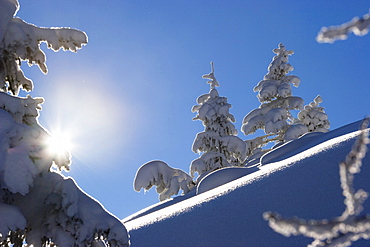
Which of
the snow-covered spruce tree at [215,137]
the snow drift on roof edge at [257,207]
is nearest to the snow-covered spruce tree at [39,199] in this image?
the snow drift on roof edge at [257,207]

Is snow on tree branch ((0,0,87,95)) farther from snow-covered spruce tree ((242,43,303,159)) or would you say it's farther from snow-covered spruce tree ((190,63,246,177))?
snow-covered spruce tree ((242,43,303,159))

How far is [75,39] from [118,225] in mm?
3244

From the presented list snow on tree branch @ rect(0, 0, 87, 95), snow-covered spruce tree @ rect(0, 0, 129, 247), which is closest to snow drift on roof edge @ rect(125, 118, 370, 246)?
snow-covered spruce tree @ rect(0, 0, 129, 247)

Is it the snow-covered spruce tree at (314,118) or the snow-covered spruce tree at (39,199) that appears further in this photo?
the snow-covered spruce tree at (314,118)

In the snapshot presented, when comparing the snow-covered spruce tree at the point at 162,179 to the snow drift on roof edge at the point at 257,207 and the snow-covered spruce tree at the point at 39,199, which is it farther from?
the snow-covered spruce tree at the point at 39,199

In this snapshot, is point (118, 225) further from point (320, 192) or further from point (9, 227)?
point (320, 192)

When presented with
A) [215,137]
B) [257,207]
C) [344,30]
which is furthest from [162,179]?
[344,30]

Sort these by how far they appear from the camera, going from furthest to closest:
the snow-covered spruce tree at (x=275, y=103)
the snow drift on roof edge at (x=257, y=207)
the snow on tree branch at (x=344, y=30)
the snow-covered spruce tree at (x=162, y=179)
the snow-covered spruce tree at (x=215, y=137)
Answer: the snow-covered spruce tree at (x=275, y=103)
the snow-covered spruce tree at (x=215, y=137)
the snow-covered spruce tree at (x=162, y=179)
the snow drift on roof edge at (x=257, y=207)
the snow on tree branch at (x=344, y=30)

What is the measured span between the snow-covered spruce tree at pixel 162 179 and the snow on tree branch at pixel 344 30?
14251 mm

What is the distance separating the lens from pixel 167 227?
6.19 meters

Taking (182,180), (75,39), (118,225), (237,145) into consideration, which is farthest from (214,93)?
(118,225)

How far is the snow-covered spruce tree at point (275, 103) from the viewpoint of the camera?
2205cm

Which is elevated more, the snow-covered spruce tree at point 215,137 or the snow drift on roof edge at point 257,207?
the snow-covered spruce tree at point 215,137

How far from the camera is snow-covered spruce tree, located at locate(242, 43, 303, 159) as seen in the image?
22.0m
